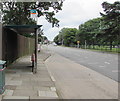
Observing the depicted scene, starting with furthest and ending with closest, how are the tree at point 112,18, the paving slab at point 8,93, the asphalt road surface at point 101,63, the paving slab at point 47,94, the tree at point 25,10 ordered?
the tree at point 112,18, the tree at point 25,10, the asphalt road surface at point 101,63, the paving slab at point 47,94, the paving slab at point 8,93

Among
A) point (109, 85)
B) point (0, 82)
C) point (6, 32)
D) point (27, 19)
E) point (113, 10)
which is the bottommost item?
point (109, 85)

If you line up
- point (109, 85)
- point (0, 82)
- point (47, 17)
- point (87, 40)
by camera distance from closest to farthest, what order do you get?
1. point (0, 82)
2. point (109, 85)
3. point (47, 17)
4. point (87, 40)

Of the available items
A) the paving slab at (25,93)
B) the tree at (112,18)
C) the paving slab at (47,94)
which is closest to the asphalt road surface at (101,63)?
the paving slab at (47,94)

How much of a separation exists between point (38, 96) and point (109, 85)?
360 cm

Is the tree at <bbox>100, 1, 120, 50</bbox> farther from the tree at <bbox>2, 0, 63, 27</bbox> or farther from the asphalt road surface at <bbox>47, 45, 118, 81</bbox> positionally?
the tree at <bbox>2, 0, 63, 27</bbox>

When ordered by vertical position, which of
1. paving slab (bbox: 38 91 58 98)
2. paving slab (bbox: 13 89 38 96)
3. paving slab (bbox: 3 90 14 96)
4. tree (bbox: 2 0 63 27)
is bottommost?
paving slab (bbox: 38 91 58 98)

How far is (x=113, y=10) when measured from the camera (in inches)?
1396

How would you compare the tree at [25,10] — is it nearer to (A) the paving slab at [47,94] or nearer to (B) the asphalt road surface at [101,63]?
(B) the asphalt road surface at [101,63]

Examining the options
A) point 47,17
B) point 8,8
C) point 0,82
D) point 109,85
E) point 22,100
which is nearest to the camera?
point 22,100

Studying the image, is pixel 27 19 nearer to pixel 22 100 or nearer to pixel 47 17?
pixel 47 17

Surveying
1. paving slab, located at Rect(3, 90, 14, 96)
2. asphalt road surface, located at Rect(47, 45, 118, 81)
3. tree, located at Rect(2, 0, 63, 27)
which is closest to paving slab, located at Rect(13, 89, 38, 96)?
paving slab, located at Rect(3, 90, 14, 96)

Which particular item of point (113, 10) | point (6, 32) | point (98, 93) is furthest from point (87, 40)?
point (98, 93)

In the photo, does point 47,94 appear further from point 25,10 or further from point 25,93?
point 25,10

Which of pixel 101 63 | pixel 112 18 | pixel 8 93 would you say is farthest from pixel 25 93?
pixel 112 18
